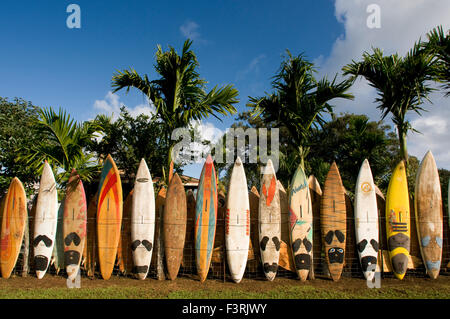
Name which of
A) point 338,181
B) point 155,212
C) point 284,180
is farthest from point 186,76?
point 284,180

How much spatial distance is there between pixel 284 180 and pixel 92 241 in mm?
9566

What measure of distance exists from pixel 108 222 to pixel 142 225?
655mm

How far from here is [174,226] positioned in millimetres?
5570

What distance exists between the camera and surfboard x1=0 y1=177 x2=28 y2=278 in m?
5.59

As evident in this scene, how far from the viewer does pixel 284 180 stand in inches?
546

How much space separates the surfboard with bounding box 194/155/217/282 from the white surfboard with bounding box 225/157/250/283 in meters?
0.27

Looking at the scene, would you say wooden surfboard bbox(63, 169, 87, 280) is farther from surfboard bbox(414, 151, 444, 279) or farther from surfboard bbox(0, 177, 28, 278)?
surfboard bbox(414, 151, 444, 279)

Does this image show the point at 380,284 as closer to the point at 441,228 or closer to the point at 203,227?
the point at 441,228

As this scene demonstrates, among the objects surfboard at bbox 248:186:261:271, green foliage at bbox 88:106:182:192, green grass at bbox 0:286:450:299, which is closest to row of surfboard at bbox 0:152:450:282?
surfboard at bbox 248:186:261:271

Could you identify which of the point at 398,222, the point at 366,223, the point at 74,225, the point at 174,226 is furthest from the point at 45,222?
the point at 398,222

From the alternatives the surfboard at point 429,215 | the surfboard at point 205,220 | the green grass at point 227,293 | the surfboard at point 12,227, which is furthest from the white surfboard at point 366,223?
the surfboard at point 12,227

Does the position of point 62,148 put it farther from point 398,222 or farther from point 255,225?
point 398,222

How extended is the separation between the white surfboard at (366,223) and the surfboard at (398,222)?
260 millimetres

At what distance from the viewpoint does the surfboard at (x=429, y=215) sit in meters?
5.37
